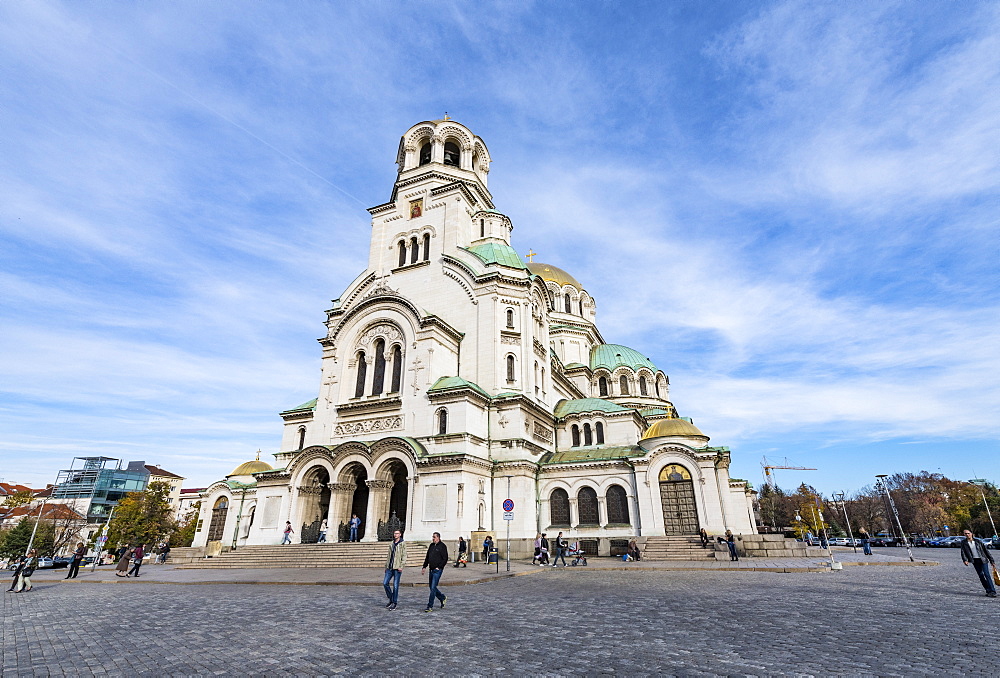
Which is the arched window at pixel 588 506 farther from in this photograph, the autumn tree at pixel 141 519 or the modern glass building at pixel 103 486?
the modern glass building at pixel 103 486

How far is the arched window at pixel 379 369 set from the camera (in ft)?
109

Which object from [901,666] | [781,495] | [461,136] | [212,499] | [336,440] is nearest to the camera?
[901,666]

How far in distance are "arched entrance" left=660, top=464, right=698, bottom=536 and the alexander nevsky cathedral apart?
0.07 m

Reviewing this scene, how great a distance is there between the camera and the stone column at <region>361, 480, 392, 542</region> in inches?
1090

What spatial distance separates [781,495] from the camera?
322 feet

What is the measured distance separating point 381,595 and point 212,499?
30.1 metres

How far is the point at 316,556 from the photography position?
2495 cm

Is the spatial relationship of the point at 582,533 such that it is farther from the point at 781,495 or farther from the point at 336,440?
the point at 781,495

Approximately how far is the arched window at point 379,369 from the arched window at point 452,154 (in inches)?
740

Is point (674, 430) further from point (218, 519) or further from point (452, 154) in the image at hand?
point (218, 519)

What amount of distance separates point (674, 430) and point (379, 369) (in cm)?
1869

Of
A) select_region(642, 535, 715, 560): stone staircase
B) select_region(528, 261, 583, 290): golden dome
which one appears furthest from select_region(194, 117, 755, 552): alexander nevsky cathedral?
select_region(528, 261, 583, 290): golden dome

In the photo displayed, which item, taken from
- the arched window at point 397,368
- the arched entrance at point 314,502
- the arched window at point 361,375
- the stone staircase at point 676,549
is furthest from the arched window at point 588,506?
the arched window at point 361,375

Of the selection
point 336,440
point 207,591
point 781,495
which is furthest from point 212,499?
point 781,495
